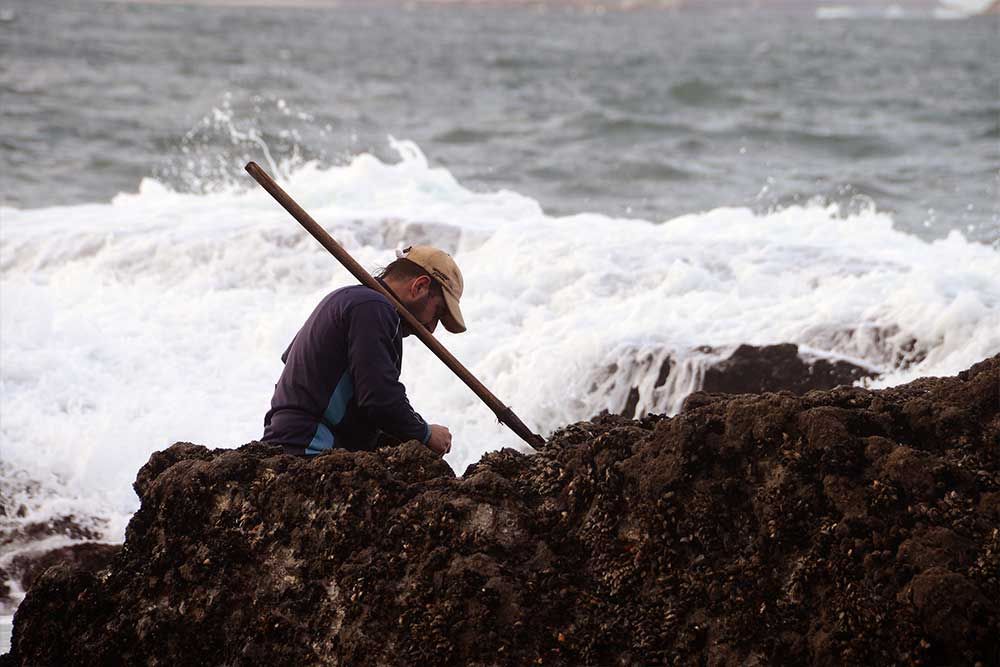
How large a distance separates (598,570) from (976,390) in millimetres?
1157

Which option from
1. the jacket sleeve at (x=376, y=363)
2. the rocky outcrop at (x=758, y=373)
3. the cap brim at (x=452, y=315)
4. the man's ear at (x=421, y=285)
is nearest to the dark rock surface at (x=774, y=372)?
the rocky outcrop at (x=758, y=373)

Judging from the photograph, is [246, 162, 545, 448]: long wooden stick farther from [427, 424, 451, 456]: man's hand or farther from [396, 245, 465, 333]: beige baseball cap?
[427, 424, 451, 456]: man's hand

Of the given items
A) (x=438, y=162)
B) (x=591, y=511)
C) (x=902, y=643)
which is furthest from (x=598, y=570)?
(x=438, y=162)

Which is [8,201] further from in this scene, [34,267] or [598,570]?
[598,570]

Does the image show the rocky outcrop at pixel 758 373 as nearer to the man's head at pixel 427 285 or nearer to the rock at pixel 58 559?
the rock at pixel 58 559

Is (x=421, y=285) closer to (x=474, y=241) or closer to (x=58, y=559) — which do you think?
(x=58, y=559)

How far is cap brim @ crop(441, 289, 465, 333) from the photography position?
3.88m

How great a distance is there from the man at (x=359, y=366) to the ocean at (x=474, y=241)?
7.37 ft

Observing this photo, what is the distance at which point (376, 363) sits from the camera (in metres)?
3.63

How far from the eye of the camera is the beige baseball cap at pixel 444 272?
12.7ft

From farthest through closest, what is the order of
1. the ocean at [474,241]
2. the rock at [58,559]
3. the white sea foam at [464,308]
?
1. the ocean at [474,241]
2. the white sea foam at [464,308]
3. the rock at [58,559]

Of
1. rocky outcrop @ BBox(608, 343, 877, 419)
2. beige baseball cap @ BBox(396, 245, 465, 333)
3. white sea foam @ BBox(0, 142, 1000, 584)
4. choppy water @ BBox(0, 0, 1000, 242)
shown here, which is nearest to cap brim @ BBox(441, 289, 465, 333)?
beige baseball cap @ BBox(396, 245, 465, 333)

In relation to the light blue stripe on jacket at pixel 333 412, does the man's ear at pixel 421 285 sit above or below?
above

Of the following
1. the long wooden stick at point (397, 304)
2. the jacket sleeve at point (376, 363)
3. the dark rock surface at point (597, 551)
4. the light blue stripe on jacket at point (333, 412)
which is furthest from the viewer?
the long wooden stick at point (397, 304)
